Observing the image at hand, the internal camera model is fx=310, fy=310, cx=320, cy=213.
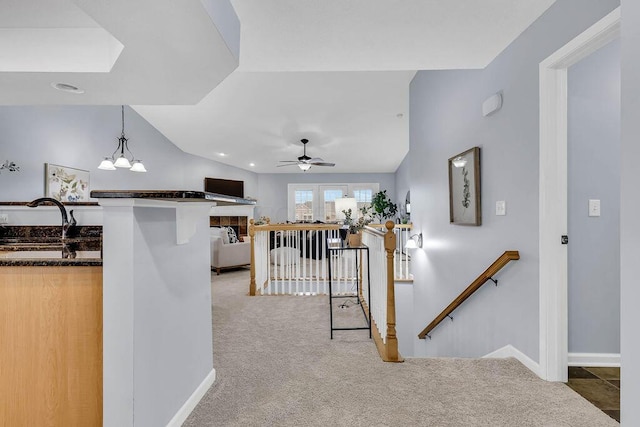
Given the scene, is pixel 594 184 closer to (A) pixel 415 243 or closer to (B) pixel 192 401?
(A) pixel 415 243

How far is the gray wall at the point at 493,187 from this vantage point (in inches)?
78.7

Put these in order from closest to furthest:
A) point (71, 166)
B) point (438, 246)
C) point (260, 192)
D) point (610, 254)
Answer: point (610, 254) < point (438, 246) < point (71, 166) < point (260, 192)

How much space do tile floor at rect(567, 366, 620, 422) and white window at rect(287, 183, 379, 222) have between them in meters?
8.39

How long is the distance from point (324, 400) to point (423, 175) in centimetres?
333

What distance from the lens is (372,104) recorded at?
5250mm

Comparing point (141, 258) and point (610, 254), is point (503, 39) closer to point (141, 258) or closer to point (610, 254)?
point (610, 254)

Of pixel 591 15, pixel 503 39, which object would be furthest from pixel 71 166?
pixel 591 15

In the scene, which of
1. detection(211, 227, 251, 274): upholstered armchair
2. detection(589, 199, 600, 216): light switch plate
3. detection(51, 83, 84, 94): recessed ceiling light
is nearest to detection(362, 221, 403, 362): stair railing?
detection(589, 199, 600, 216): light switch plate

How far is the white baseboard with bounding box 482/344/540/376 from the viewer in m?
1.99

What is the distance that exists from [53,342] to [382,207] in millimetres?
8392

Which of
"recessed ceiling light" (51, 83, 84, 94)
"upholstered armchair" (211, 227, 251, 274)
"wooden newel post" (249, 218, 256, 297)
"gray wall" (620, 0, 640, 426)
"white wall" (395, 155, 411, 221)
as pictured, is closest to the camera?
"gray wall" (620, 0, 640, 426)

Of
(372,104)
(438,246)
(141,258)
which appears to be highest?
(372,104)

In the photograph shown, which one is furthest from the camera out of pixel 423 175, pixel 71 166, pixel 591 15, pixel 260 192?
pixel 260 192

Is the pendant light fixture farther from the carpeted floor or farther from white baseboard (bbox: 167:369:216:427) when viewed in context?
white baseboard (bbox: 167:369:216:427)
